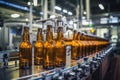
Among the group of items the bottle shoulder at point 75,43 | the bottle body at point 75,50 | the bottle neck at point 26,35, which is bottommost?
the bottle body at point 75,50

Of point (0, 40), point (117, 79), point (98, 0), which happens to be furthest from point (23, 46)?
point (98, 0)

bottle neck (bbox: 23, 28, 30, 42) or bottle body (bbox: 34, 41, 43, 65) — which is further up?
bottle neck (bbox: 23, 28, 30, 42)

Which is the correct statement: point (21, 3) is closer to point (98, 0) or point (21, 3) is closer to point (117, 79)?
point (98, 0)

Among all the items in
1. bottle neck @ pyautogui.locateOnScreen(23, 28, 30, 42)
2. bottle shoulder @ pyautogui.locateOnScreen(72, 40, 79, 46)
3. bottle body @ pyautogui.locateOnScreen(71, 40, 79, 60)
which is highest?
bottle neck @ pyautogui.locateOnScreen(23, 28, 30, 42)

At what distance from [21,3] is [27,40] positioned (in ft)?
27.9

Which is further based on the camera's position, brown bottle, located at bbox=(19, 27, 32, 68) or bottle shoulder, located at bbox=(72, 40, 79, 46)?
bottle shoulder, located at bbox=(72, 40, 79, 46)

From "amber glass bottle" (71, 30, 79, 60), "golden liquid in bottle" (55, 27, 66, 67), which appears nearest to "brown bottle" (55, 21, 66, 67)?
"golden liquid in bottle" (55, 27, 66, 67)

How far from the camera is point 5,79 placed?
2.54 feet

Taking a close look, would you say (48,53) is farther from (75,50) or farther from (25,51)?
(75,50)

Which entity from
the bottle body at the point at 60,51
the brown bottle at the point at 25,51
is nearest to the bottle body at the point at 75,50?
the bottle body at the point at 60,51

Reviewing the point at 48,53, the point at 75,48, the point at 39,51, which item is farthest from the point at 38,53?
the point at 75,48

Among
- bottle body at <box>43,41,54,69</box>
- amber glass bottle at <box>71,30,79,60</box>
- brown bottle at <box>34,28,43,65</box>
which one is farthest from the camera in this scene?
amber glass bottle at <box>71,30,79,60</box>

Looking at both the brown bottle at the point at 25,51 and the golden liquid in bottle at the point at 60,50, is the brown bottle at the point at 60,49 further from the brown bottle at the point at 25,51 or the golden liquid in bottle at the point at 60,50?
the brown bottle at the point at 25,51

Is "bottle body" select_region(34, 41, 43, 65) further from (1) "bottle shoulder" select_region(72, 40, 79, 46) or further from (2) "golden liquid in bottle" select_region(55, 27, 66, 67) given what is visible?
(1) "bottle shoulder" select_region(72, 40, 79, 46)
